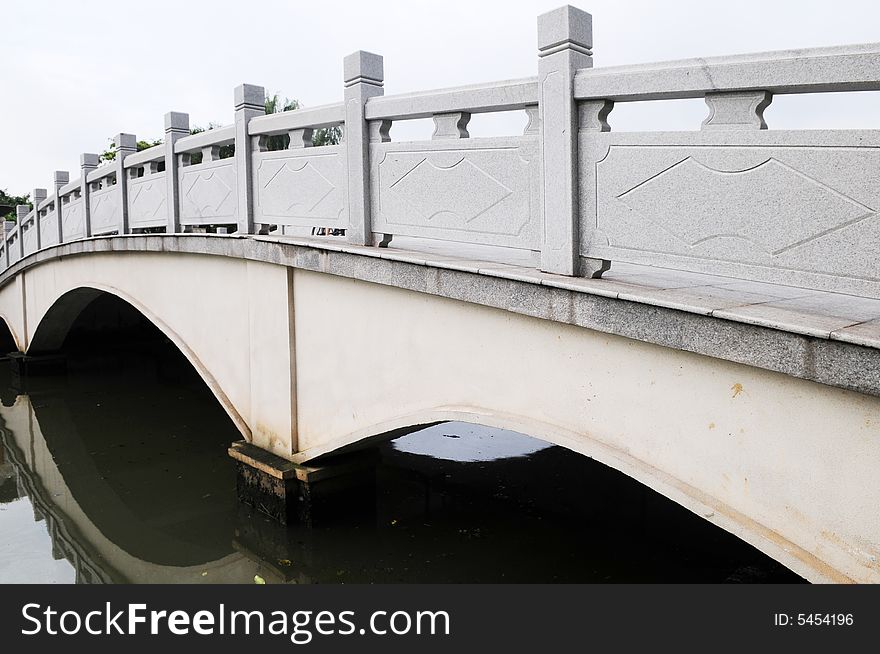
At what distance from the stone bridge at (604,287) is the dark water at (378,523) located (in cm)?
82

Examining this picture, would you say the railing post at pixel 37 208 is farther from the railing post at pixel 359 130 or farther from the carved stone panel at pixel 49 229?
the railing post at pixel 359 130

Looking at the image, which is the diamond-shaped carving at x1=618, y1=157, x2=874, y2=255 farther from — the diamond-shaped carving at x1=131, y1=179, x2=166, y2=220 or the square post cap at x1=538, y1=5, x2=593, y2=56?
the diamond-shaped carving at x1=131, y1=179, x2=166, y2=220

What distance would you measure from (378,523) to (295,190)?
2.94m

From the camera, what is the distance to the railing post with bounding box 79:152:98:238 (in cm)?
1153

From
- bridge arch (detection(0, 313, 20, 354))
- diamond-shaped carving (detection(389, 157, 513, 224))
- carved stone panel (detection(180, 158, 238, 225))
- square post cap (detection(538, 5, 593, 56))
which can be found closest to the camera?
square post cap (detection(538, 5, 593, 56))

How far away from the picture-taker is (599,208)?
386 cm

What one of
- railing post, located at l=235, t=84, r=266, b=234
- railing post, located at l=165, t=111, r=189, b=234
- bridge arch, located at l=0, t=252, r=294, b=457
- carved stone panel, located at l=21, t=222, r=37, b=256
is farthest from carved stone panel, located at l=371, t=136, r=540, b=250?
carved stone panel, located at l=21, t=222, r=37, b=256

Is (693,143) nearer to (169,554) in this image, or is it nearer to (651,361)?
(651,361)

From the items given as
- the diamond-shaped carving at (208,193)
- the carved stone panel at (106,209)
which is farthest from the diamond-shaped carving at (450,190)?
the carved stone panel at (106,209)

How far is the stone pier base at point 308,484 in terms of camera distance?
6246 millimetres

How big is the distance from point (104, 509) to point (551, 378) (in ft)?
18.5

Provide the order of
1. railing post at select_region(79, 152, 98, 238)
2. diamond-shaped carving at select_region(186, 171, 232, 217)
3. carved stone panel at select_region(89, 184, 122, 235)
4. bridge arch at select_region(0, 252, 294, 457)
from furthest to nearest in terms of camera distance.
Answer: railing post at select_region(79, 152, 98, 238) → carved stone panel at select_region(89, 184, 122, 235) → diamond-shaped carving at select_region(186, 171, 232, 217) → bridge arch at select_region(0, 252, 294, 457)

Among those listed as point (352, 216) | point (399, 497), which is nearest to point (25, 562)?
Result: point (399, 497)

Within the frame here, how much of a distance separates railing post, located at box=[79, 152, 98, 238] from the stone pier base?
266 inches
